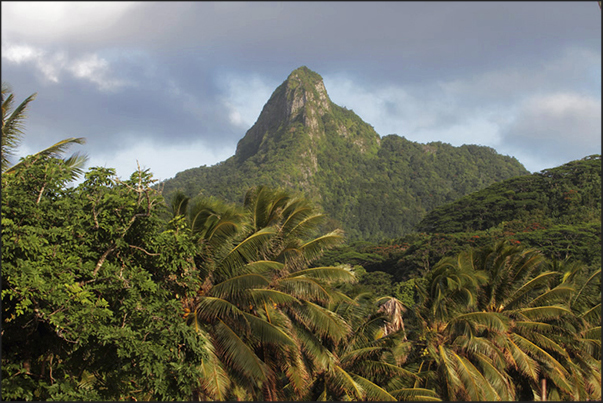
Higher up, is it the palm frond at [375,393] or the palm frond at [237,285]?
the palm frond at [237,285]

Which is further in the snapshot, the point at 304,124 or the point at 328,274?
the point at 304,124

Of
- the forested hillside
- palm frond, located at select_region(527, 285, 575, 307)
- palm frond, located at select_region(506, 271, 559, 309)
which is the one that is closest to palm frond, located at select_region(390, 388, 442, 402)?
palm frond, located at select_region(506, 271, 559, 309)

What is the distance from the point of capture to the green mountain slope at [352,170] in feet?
456

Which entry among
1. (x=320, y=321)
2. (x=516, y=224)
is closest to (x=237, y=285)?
(x=320, y=321)

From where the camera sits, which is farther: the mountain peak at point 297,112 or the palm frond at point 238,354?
the mountain peak at point 297,112

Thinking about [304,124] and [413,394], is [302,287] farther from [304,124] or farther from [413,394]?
[304,124]

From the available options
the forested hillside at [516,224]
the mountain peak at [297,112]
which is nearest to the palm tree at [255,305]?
the forested hillside at [516,224]

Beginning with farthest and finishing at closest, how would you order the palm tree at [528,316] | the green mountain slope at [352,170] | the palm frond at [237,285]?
the green mountain slope at [352,170] → the palm tree at [528,316] → the palm frond at [237,285]

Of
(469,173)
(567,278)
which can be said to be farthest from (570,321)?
(469,173)

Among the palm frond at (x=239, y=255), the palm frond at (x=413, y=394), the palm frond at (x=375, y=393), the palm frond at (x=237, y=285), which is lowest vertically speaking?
the palm frond at (x=413, y=394)

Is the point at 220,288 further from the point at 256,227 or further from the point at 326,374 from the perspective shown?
the point at 326,374

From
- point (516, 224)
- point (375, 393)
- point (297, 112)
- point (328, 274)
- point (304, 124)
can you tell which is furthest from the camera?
point (297, 112)

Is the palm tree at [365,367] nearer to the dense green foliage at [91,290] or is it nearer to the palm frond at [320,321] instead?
the palm frond at [320,321]

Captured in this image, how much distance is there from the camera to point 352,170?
168750 mm
